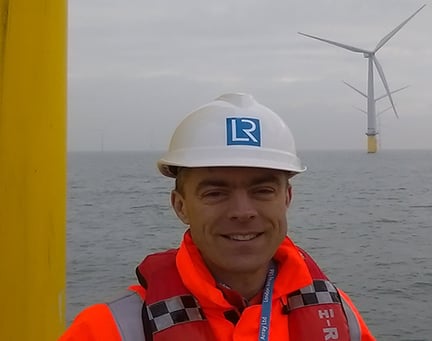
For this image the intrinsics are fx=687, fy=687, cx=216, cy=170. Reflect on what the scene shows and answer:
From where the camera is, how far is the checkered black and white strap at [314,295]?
2139mm

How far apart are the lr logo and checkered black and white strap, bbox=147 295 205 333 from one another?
49 cm

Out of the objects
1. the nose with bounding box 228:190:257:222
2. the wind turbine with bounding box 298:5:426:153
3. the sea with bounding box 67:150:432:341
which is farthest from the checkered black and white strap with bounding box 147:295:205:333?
the wind turbine with bounding box 298:5:426:153

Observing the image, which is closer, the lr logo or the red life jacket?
the red life jacket

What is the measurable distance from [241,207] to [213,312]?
32 cm

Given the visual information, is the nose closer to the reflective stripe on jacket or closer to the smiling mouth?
the smiling mouth

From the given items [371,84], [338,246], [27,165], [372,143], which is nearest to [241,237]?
[27,165]

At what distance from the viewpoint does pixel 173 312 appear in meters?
1.98

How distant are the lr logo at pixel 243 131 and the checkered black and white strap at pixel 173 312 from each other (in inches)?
19.1

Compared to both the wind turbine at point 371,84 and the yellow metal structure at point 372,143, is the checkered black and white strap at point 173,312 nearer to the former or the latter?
the wind turbine at point 371,84

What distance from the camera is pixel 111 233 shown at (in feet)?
76.5

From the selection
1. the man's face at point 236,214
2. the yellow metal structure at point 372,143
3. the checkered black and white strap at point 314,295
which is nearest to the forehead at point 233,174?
the man's face at point 236,214

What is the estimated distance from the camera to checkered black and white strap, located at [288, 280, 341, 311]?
2.14 metres

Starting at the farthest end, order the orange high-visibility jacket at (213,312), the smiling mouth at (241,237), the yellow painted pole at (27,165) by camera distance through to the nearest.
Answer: the yellow painted pole at (27,165)
the smiling mouth at (241,237)
the orange high-visibility jacket at (213,312)

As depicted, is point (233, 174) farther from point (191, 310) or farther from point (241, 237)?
point (191, 310)
